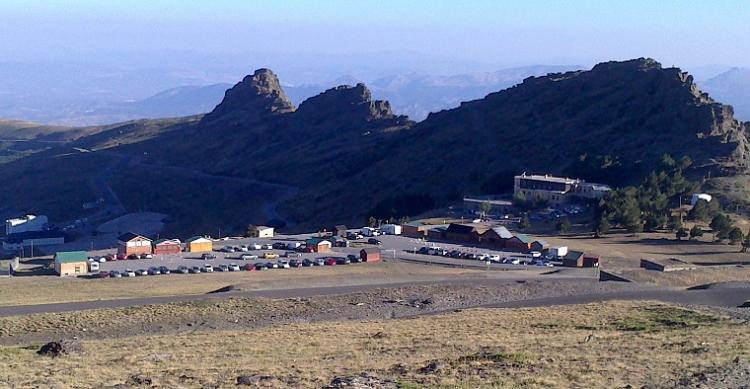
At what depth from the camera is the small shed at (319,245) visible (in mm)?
56656

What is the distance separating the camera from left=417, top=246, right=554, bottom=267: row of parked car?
52875 millimetres

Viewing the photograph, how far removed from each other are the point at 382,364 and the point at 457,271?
28.2 m

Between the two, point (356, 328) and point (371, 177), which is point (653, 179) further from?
point (356, 328)

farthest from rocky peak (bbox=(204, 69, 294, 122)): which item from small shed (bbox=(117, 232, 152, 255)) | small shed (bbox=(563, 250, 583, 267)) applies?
small shed (bbox=(563, 250, 583, 267))

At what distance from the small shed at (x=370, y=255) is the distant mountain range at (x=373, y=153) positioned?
24.1m

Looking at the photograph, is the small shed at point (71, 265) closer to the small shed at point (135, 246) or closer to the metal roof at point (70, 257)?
the metal roof at point (70, 257)

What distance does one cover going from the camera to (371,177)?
323 ft

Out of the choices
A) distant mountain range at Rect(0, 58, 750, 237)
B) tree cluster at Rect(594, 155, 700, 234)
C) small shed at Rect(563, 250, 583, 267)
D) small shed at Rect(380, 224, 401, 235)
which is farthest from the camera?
distant mountain range at Rect(0, 58, 750, 237)

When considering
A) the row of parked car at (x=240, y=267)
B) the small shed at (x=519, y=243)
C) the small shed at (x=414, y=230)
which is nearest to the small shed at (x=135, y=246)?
the row of parked car at (x=240, y=267)

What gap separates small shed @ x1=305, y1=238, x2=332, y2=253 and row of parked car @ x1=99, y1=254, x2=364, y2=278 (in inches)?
116

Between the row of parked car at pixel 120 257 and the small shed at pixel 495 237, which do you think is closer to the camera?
the row of parked car at pixel 120 257

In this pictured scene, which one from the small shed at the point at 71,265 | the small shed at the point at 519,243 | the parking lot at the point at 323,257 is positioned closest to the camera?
the small shed at the point at 71,265

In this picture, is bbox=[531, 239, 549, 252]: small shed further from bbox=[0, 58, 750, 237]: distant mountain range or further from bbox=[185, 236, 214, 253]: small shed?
bbox=[0, 58, 750, 237]: distant mountain range

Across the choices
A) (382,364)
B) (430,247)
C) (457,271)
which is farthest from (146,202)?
(382,364)
